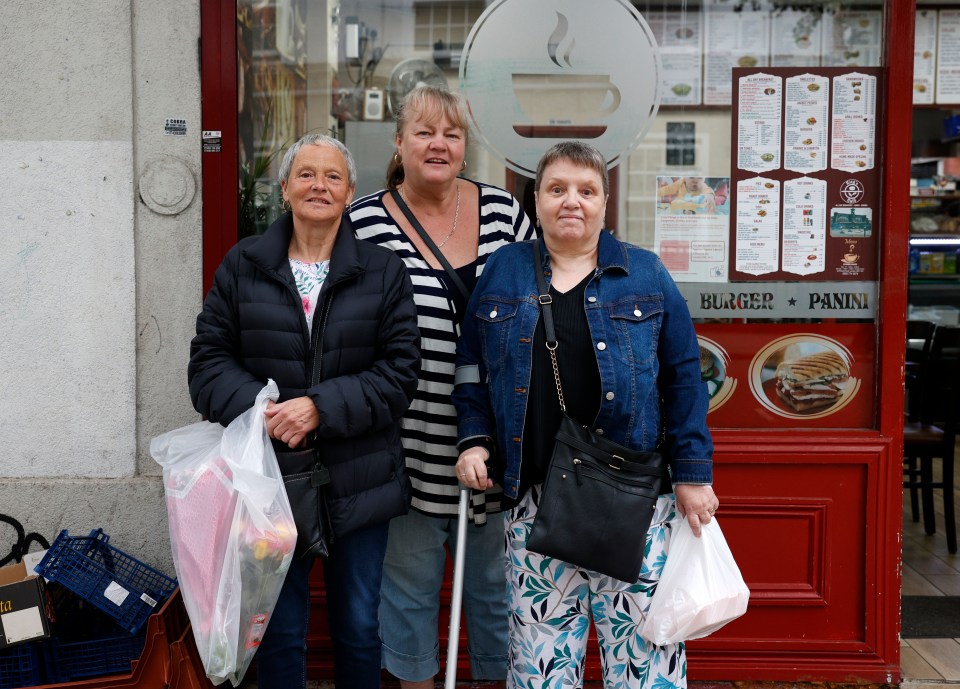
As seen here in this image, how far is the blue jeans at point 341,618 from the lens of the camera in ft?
8.28

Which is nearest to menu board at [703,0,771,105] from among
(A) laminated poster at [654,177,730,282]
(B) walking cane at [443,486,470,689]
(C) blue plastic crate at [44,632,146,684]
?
(A) laminated poster at [654,177,730,282]

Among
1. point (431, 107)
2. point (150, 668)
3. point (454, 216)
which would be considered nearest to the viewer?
point (431, 107)

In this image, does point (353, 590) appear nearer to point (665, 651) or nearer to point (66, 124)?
point (665, 651)

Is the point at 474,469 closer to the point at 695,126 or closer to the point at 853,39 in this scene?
the point at 695,126

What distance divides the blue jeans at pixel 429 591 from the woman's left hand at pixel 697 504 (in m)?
0.76

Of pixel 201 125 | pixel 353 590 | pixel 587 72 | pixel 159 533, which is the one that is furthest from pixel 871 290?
pixel 159 533

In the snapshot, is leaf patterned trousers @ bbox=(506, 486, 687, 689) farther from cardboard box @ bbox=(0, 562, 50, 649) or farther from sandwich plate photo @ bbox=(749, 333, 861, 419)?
cardboard box @ bbox=(0, 562, 50, 649)

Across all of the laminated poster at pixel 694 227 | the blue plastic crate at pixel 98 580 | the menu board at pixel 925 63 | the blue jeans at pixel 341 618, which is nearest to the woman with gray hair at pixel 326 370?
the blue jeans at pixel 341 618

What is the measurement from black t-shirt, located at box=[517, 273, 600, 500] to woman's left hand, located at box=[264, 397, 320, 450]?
0.57 meters

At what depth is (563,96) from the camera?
3.38 metres

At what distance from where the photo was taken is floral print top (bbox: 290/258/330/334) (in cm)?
248

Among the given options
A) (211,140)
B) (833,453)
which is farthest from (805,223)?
(211,140)

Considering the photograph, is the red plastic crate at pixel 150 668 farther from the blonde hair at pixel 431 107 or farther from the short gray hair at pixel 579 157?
the short gray hair at pixel 579 157

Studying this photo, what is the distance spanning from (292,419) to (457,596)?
66 cm
